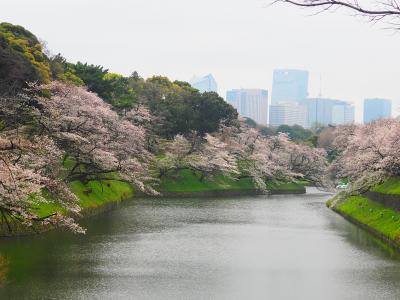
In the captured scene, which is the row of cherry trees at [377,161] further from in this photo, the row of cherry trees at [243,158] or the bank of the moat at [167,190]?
the row of cherry trees at [243,158]

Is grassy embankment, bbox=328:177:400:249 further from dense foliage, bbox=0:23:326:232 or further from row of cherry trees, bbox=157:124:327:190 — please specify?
row of cherry trees, bbox=157:124:327:190

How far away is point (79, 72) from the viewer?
61.9 meters

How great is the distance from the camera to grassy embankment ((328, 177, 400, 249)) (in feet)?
115

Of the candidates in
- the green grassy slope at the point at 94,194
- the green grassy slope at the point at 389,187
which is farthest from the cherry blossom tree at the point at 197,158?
the green grassy slope at the point at 389,187

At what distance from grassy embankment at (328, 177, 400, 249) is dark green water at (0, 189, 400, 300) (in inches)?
45.5

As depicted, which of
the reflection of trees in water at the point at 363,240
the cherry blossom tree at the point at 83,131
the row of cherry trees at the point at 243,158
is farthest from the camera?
the row of cherry trees at the point at 243,158

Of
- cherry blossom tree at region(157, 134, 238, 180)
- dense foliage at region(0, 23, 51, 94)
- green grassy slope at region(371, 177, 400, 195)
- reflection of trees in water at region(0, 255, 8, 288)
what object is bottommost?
reflection of trees in water at region(0, 255, 8, 288)

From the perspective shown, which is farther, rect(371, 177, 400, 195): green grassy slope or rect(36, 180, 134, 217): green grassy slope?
rect(371, 177, 400, 195): green grassy slope

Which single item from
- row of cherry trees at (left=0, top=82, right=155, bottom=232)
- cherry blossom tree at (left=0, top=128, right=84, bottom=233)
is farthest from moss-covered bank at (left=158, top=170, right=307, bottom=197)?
cherry blossom tree at (left=0, top=128, right=84, bottom=233)

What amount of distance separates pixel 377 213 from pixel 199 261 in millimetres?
20376

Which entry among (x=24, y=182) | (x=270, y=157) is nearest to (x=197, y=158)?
(x=270, y=157)

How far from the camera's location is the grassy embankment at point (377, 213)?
34906 millimetres

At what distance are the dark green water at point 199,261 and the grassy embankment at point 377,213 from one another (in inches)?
45.5

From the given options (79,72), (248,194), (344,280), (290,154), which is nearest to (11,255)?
(344,280)
